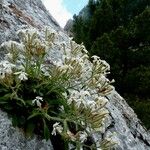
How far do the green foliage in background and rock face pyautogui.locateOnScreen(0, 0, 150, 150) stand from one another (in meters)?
13.0

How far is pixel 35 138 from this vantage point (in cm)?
439

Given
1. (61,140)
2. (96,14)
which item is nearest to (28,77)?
(61,140)

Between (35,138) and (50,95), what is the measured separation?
0.42 meters

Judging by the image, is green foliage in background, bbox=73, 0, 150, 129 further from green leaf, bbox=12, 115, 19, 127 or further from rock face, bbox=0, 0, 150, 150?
green leaf, bbox=12, 115, 19, 127

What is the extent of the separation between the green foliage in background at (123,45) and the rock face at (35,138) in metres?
13.0

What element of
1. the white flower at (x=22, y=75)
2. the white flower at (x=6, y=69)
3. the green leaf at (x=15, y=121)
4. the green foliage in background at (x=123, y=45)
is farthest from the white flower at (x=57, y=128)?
the green foliage in background at (x=123, y=45)

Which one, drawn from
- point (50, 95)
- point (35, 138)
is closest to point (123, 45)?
point (50, 95)

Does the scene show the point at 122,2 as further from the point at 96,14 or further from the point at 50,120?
the point at 50,120

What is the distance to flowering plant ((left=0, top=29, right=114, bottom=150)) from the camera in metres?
4.33

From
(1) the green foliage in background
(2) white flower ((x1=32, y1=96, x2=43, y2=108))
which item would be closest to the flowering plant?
(2) white flower ((x1=32, y1=96, x2=43, y2=108))

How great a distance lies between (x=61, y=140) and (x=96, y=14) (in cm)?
1900

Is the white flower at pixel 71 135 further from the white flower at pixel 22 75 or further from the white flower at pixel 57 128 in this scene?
the white flower at pixel 22 75

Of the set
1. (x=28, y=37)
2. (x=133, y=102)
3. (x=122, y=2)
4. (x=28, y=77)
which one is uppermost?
(x=122, y=2)

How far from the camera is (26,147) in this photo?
169 inches
